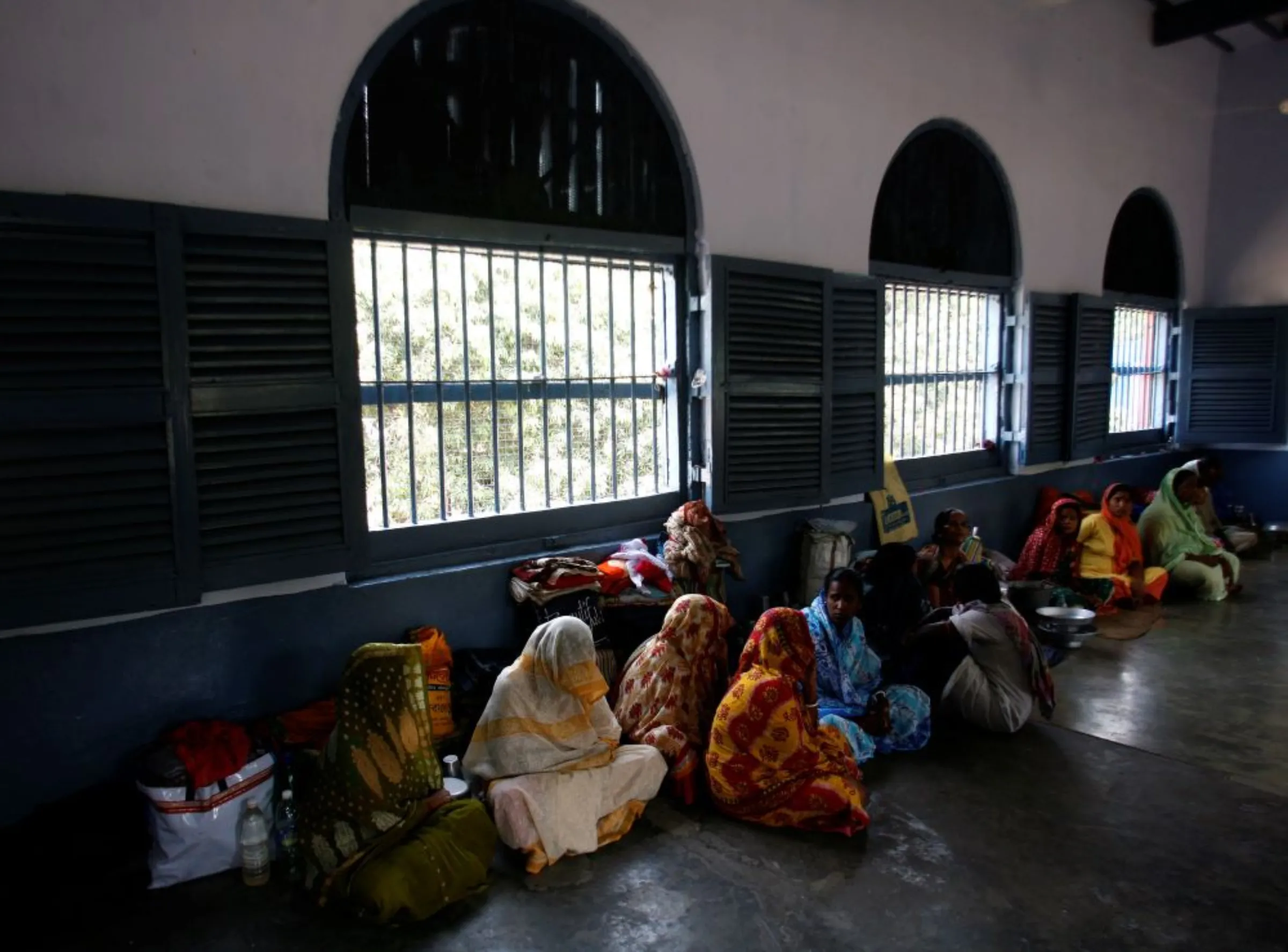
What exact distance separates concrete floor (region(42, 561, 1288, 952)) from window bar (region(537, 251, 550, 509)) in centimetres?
183

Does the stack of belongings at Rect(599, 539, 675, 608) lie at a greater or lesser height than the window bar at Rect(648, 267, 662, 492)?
lesser

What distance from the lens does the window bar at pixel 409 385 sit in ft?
13.4

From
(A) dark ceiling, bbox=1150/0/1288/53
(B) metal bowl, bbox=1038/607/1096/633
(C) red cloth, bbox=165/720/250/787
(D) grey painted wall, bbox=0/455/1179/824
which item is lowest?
(B) metal bowl, bbox=1038/607/1096/633

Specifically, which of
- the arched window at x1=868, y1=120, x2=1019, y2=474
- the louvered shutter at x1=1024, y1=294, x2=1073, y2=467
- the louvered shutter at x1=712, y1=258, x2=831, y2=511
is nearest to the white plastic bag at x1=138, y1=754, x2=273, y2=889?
the louvered shutter at x1=712, y1=258, x2=831, y2=511

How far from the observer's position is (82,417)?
310 centimetres

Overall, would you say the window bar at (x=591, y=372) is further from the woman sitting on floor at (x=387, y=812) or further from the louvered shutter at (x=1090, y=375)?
the louvered shutter at (x=1090, y=375)

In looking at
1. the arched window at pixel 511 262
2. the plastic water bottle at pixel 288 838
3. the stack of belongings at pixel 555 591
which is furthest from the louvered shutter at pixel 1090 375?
the plastic water bottle at pixel 288 838

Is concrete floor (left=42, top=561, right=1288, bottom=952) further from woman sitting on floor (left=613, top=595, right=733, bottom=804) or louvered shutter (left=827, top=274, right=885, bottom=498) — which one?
louvered shutter (left=827, top=274, right=885, bottom=498)

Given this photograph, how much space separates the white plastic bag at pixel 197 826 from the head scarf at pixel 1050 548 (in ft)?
18.4

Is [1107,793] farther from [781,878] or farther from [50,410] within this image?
[50,410]

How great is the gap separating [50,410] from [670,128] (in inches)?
129

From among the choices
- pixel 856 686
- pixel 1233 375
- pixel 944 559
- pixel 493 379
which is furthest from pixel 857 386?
pixel 1233 375

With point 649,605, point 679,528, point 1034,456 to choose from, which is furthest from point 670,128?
point 1034,456

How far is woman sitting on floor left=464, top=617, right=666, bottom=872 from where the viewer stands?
130 inches
